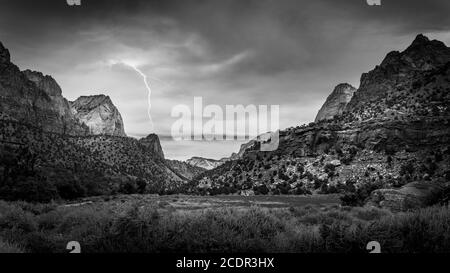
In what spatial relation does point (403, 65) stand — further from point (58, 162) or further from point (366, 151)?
point (58, 162)

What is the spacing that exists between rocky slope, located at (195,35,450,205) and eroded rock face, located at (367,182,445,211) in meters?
21.2

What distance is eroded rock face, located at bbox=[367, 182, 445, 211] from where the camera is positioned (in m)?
20.0

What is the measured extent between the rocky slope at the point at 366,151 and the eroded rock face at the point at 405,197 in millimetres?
21226

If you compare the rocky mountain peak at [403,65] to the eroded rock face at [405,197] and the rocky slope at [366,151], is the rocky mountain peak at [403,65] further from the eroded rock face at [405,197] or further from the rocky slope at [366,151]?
the eroded rock face at [405,197]

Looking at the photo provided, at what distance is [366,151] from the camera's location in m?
62.4

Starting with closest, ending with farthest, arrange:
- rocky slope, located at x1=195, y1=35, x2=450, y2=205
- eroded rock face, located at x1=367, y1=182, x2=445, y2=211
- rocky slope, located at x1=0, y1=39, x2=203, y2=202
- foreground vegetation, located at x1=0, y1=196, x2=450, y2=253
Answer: foreground vegetation, located at x1=0, y1=196, x2=450, y2=253, eroded rock face, located at x1=367, y1=182, x2=445, y2=211, rocky slope, located at x1=0, y1=39, x2=203, y2=202, rocky slope, located at x1=195, y1=35, x2=450, y2=205

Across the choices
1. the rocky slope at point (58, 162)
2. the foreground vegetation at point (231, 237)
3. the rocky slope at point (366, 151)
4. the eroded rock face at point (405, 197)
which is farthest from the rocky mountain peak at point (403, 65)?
the foreground vegetation at point (231, 237)

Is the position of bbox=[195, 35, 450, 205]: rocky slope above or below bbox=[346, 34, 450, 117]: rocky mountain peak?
below

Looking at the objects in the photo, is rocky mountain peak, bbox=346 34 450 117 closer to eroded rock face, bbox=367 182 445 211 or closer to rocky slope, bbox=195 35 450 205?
rocky slope, bbox=195 35 450 205

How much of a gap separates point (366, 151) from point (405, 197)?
4349cm

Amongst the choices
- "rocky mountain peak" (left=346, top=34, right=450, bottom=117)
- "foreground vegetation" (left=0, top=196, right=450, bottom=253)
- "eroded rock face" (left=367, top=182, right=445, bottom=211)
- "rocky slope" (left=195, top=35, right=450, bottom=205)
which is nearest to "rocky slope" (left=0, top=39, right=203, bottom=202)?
"rocky slope" (left=195, top=35, right=450, bottom=205)

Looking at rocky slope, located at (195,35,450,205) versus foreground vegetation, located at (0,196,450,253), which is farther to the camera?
rocky slope, located at (195,35,450,205)
